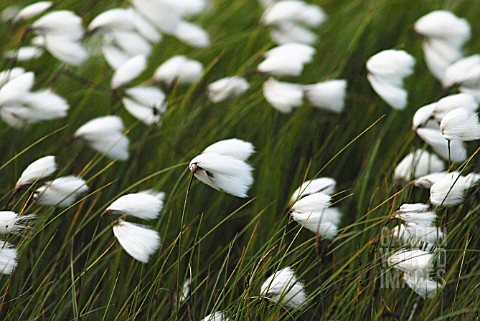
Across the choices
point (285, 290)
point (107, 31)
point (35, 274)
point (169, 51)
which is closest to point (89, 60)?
point (169, 51)

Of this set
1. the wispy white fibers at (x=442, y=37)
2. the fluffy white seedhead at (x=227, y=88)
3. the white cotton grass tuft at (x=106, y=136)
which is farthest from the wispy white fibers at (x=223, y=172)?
the wispy white fibers at (x=442, y=37)

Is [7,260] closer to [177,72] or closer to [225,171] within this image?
[225,171]

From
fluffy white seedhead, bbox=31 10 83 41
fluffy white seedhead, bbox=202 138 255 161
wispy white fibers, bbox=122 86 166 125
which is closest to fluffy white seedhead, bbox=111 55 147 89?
wispy white fibers, bbox=122 86 166 125

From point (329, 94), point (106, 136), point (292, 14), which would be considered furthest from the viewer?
point (292, 14)

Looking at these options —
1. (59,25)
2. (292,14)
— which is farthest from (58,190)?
(292,14)

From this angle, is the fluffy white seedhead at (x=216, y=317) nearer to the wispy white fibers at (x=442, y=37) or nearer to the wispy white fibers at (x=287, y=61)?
the wispy white fibers at (x=287, y=61)
